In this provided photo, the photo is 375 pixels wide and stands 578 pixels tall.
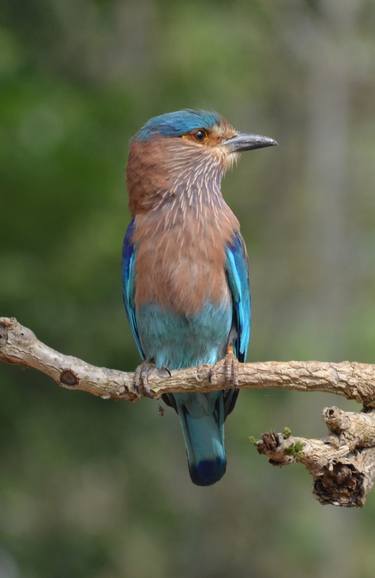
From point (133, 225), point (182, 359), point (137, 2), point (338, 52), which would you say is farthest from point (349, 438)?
point (338, 52)

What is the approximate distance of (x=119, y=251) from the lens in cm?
725

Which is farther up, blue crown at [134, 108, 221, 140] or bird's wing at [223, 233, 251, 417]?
blue crown at [134, 108, 221, 140]

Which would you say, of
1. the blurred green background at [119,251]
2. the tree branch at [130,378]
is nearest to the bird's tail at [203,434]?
the tree branch at [130,378]

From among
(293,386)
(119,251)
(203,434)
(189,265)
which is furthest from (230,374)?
(119,251)

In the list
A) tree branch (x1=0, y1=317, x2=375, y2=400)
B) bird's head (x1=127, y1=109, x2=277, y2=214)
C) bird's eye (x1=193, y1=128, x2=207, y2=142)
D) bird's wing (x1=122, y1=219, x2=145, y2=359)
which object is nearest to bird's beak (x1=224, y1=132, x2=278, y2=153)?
bird's head (x1=127, y1=109, x2=277, y2=214)

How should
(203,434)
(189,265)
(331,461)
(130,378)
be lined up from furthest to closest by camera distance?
(203,434) → (189,265) → (130,378) → (331,461)

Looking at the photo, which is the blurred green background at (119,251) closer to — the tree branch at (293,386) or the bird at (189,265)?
the bird at (189,265)

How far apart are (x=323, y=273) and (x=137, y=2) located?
3867 mm

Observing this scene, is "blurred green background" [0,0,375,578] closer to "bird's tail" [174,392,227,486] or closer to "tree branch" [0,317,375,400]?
"bird's tail" [174,392,227,486]

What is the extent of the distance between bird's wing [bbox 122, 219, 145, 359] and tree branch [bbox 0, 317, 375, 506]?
3.08 feet

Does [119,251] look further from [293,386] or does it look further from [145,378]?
[293,386]

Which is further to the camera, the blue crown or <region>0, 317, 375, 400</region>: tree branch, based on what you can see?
the blue crown

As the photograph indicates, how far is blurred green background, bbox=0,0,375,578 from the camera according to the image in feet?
23.1

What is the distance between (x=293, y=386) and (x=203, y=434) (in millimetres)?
1329
